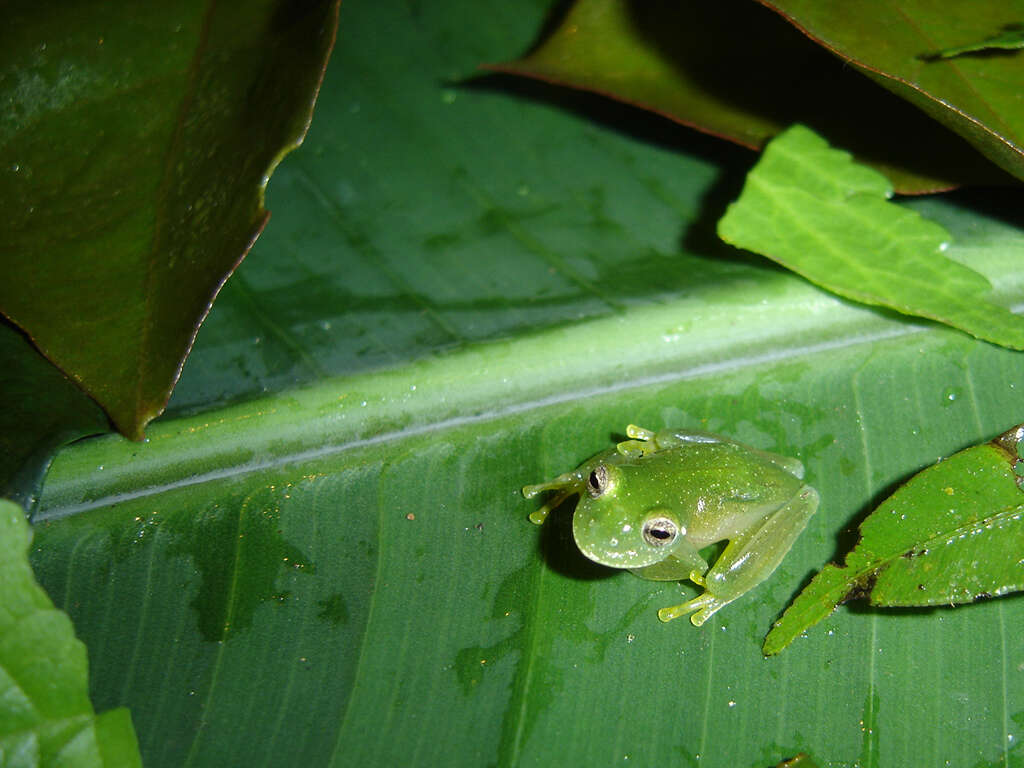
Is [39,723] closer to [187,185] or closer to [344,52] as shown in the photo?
[187,185]

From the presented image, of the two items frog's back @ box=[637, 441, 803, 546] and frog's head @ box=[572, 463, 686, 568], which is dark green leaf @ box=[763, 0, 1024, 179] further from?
frog's head @ box=[572, 463, 686, 568]

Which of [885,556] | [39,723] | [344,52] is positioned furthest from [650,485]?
[344,52]

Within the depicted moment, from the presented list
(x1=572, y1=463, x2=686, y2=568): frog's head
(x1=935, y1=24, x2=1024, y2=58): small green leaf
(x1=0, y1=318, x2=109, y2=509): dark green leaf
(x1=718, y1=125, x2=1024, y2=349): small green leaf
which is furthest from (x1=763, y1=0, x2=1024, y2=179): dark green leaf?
(x1=0, y1=318, x2=109, y2=509): dark green leaf

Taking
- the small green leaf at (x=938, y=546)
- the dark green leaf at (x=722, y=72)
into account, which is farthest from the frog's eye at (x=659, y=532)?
the dark green leaf at (x=722, y=72)

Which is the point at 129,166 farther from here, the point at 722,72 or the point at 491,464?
the point at 722,72

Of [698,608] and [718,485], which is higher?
[718,485]

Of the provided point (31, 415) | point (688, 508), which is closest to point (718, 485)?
point (688, 508)
